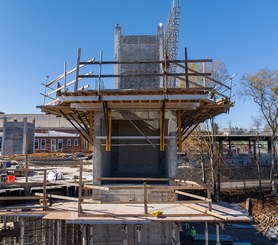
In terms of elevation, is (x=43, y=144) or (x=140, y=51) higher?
(x=140, y=51)

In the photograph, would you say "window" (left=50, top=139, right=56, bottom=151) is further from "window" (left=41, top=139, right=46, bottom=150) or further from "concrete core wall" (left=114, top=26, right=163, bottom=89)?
"concrete core wall" (left=114, top=26, right=163, bottom=89)

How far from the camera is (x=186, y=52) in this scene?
11070 mm

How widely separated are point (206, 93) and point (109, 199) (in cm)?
575

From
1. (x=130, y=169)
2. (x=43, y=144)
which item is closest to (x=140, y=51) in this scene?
(x=130, y=169)

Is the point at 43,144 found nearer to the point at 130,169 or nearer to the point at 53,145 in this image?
the point at 53,145

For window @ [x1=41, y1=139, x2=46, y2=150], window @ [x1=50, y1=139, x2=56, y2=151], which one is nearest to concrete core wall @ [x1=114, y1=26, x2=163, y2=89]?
window @ [x1=50, y1=139, x2=56, y2=151]

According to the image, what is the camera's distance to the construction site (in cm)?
920

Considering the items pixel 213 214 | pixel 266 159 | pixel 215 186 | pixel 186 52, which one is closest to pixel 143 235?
pixel 213 214

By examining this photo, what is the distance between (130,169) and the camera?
601 inches

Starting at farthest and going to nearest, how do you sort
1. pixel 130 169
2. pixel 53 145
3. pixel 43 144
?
pixel 53 145 < pixel 43 144 < pixel 130 169

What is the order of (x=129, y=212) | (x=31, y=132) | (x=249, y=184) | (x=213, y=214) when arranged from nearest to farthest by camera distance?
1. (x=213, y=214)
2. (x=129, y=212)
3. (x=31, y=132)
4. (x=249, y=184)

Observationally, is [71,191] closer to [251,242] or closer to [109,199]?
[109,199]

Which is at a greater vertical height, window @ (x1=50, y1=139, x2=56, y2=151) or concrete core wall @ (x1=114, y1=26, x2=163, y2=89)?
concrete core wall @ (x1=114, y1=26, x2=163, y2=89)

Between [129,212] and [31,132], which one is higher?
[31,132]
